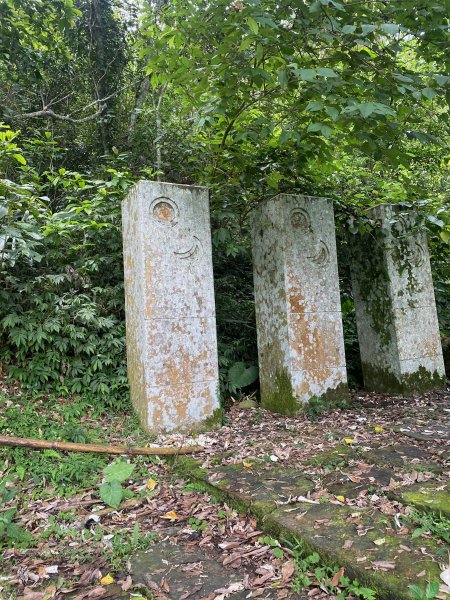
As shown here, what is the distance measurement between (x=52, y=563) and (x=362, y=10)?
13.5 feet

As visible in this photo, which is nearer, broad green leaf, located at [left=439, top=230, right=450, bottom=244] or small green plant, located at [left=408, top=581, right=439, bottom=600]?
small green plant, located at [left=408, top=581, right=439, bottom=600]

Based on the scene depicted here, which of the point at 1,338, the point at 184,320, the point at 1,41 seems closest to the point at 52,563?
the point at 184,320

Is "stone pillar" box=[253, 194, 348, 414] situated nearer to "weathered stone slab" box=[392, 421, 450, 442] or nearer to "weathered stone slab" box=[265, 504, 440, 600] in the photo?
"weathered stone slab" box=[392, 421, 450, 442]

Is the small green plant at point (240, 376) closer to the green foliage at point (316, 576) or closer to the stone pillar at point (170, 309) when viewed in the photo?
the stone pillar at point (170, 309)

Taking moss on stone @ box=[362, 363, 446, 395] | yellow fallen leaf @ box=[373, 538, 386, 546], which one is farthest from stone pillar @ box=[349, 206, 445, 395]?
yellow fallen leaf @ box=[373, 538, 386, 546]

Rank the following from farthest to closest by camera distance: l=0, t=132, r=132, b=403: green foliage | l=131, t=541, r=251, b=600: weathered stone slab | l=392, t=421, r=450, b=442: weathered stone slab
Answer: l=0, t=132, r=132, b=403: green foliage < l=392, t=421, r=450, b=442: weathered stone slab < l=131, t=541, r=251, b=600: weathered stone slab

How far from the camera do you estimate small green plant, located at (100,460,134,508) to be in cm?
240

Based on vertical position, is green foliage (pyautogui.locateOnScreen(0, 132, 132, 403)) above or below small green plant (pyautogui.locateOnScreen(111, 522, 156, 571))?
above

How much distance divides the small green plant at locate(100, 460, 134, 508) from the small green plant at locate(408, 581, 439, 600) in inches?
60.6

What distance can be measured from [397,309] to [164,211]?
2.75 metres

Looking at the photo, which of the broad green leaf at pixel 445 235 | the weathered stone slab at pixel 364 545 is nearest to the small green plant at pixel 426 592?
the weathered stone slab at pixel 364 545

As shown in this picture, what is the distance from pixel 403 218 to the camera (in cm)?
496

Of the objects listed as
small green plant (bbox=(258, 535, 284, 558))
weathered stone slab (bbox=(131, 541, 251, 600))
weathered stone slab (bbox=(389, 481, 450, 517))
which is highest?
weathered stone slab (bbox=(389, 481, 450, 517))

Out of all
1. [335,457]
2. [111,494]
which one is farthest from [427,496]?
[111,494]
